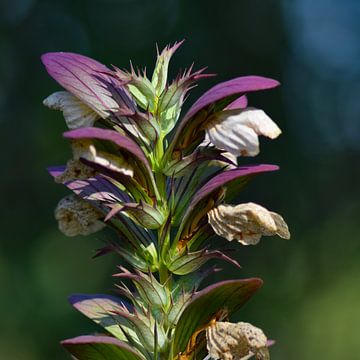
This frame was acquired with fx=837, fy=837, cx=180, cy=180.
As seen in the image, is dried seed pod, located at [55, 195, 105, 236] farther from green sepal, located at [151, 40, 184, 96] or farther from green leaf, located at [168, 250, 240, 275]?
green sepal, located at [151, 40, 184, 96]

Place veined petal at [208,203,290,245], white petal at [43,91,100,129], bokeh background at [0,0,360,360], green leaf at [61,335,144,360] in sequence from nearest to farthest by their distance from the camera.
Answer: green leaf at [61,335,144,360]
veined petal at [208,203,290,245]
white petal at [43,91,100,129]
bokeh background at [0,0,360,360]

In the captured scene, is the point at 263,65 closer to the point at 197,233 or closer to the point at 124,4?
the point at 124,4

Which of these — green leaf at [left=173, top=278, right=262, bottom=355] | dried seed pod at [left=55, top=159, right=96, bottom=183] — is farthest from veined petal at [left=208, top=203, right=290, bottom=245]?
dried seed pod at [left=55, top=159, right=96, bottom=183]

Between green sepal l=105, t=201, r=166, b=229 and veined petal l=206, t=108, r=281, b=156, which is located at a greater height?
veined petal l=206, t=108, r=281, b=156

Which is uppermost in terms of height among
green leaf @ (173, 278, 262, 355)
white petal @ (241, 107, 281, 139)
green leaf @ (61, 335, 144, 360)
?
white petal @ (241, 107, 281, 139)

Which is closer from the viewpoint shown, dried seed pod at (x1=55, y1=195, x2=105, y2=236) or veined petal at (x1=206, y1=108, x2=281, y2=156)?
veined petal at (x1=206, y1=108, x2=281, y2=156)

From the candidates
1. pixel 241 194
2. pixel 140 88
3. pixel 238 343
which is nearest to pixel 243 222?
pixel 238 343

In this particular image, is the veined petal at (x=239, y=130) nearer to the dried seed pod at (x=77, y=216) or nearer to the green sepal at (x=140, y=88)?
the green sepal at (x=140, y=88)
